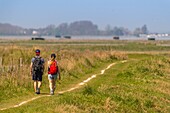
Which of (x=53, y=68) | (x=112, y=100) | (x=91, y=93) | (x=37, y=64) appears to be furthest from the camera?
(x=37, y=64)

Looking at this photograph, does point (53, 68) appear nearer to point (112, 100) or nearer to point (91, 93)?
point (91, 93)

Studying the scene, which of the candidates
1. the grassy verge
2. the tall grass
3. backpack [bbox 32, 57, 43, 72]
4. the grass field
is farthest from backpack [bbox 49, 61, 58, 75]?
the tall grass

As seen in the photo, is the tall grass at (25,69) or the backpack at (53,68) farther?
the tall grass at (25,69)

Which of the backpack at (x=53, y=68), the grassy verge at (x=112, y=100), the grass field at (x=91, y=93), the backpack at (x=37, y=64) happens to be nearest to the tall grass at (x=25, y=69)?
the grass field at (x=91, y=93)

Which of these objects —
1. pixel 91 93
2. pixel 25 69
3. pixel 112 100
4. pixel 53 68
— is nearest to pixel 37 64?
pixel 53 68

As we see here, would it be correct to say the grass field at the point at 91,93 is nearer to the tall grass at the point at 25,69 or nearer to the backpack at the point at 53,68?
the tall grass at the point at 25,69

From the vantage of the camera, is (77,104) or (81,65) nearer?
(77,104)

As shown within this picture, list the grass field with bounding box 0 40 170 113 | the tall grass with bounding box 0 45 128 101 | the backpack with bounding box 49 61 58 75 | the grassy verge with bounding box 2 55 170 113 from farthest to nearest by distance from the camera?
the tall grass with bounding box 0 45 128 101 → the backpack with bounding box 49 61 58 75 → the grass field with bounding box 0 40 170 113 → the grassy verge with bounding box 2 55 170 113

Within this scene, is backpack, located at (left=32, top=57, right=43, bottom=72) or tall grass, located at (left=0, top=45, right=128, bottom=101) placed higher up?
backpack, located at (left=32, top=57, right=43, bottom=72)

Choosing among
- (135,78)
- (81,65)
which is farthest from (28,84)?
(81,65)

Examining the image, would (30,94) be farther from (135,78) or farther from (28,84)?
Result: (135,78)

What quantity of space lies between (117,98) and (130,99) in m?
0.93

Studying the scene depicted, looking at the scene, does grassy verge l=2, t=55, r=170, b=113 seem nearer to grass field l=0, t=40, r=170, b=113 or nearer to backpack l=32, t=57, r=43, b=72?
grass field l=0, t=40, r=170, b=113

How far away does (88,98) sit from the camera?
55.5ft
